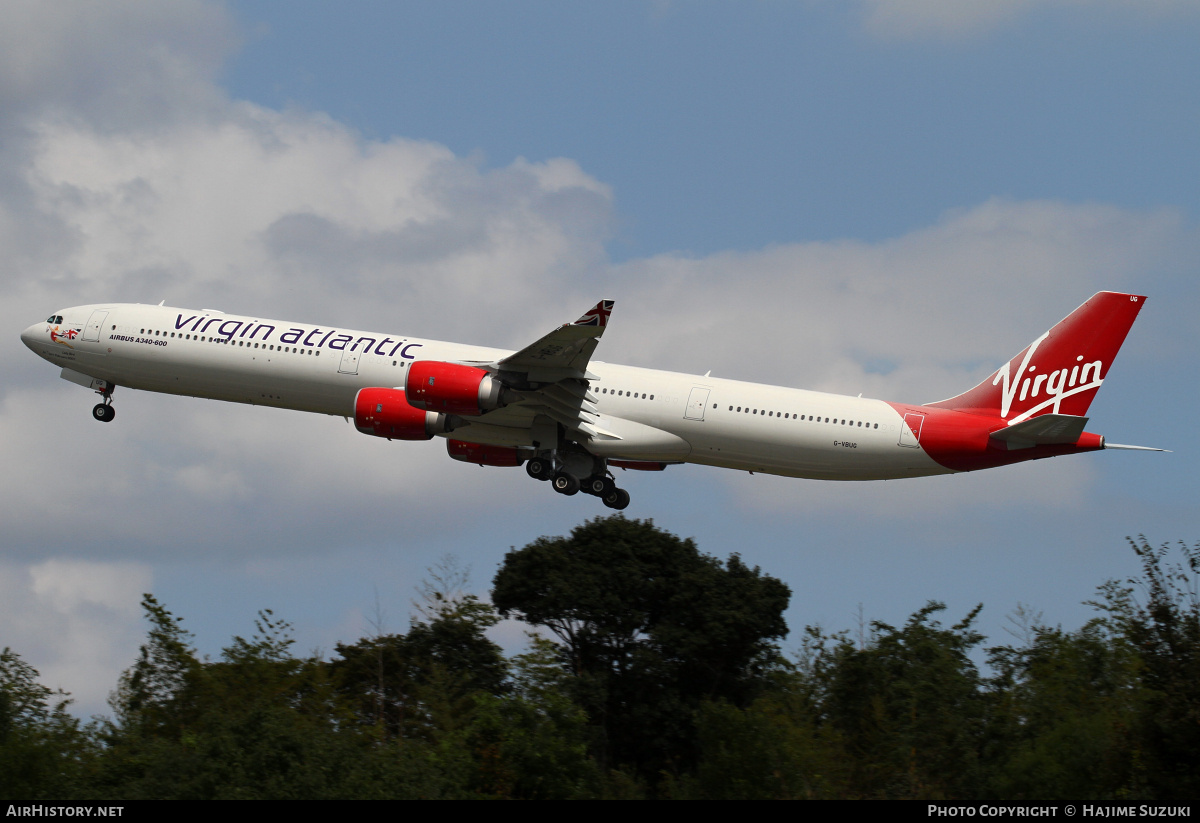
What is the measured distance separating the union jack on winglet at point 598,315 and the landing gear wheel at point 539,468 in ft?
23.8

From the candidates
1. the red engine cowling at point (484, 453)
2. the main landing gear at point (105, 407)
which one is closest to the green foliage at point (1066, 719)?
the red engine cowling at point (484, 453)

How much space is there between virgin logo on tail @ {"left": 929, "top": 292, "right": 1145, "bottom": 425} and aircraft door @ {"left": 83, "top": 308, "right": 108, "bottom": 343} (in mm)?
30914

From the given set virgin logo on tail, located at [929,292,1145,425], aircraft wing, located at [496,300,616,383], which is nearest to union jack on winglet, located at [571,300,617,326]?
aircraft wing, located at [496,300,616,383]

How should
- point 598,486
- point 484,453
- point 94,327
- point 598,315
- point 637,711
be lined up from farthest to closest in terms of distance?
point 637,711
point 484,453
point 94,327
point 598,486
point 598,315

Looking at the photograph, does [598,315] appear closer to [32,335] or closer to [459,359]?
[459,359]

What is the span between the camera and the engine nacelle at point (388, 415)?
41.7 meters

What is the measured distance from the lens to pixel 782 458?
1658 inches

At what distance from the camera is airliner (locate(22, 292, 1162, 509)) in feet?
134

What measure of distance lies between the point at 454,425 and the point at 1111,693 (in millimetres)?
32218

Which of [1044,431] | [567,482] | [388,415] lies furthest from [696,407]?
[1044,431]

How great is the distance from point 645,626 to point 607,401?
33389 millimetres

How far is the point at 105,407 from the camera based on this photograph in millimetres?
47312

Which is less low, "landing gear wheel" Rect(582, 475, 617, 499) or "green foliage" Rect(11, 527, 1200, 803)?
"landing gear wheel" Rect(582, 475, 617, 499)

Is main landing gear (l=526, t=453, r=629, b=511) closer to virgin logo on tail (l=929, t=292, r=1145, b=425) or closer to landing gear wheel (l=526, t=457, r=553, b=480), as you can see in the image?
landing gear wheel (l=526, t=457, r=553, b=480)
